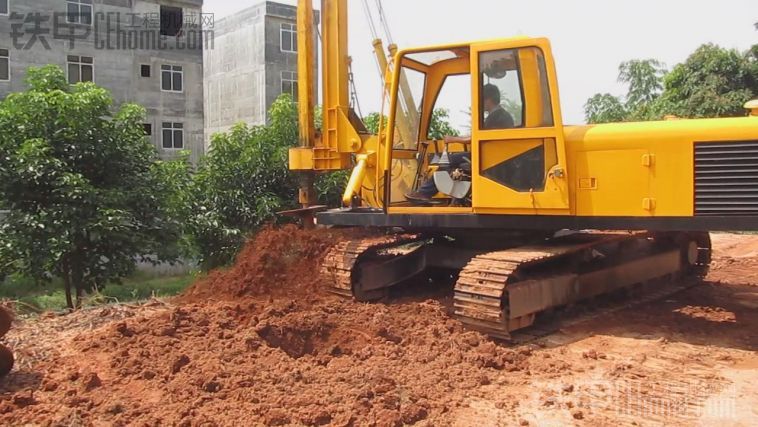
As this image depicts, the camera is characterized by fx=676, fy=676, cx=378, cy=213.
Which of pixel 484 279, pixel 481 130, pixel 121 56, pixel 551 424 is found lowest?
pixel 551 424

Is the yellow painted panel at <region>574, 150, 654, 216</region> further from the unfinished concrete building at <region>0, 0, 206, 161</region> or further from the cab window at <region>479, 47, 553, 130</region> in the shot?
the unfinished concrete building at <region>0, 0, 206, 161</region>

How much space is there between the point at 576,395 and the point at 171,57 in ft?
79.7

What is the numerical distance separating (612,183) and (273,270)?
354 cm

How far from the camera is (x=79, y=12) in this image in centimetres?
2289

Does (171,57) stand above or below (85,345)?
above

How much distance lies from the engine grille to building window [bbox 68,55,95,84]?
71.1ft

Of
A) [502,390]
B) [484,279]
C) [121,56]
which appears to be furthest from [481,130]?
[121,56]

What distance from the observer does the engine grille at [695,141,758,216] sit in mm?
5488

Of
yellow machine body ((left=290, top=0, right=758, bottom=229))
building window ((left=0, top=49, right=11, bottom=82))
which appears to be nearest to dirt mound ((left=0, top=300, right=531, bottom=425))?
yellow machine body ((left=290, top=0, right=758, bottom=229))

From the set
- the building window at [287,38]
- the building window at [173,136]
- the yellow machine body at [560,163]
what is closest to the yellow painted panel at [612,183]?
the yellow machine body at [560,163]

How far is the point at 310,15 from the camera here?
Answer: 7.79 metres

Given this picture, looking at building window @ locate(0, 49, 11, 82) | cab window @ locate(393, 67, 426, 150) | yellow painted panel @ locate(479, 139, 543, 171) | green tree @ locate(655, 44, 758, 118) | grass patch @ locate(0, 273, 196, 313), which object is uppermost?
building window @ locate(0, 49, 11, 82)

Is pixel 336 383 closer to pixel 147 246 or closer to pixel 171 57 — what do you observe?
pixel 147 246

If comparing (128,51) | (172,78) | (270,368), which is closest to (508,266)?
(270,368)
